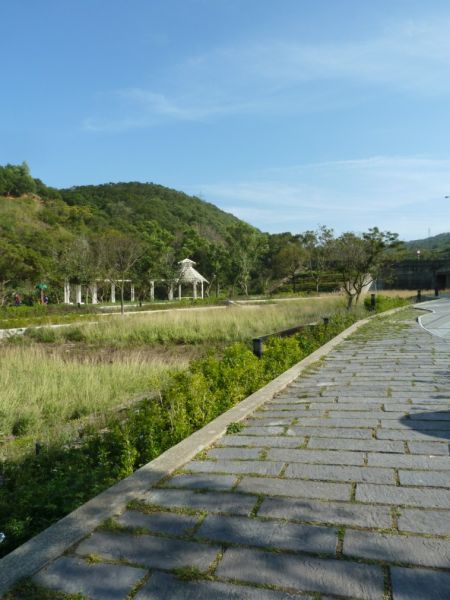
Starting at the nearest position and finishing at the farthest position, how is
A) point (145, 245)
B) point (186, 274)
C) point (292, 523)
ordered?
point (292, 523) → point (145, 245) → point (186, 274)

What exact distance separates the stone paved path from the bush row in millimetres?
550

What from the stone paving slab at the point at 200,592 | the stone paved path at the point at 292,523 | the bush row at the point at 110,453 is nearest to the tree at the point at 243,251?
the bush row at the point at 110,453

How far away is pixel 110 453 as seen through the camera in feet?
12.6

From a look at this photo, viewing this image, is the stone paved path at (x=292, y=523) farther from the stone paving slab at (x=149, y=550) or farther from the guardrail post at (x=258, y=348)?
the guardrail post at (x=258, y=348)

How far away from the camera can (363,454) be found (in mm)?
3297

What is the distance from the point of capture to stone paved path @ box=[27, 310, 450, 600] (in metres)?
1.84

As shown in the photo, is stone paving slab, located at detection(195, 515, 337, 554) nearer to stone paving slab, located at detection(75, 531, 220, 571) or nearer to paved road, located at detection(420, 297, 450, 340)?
stone paving slab, located at detection(75, 531, 220, 571)

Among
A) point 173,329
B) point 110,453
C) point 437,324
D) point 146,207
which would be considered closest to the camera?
point 110,453

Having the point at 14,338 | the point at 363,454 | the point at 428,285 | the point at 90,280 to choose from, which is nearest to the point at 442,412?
the point at 363,454

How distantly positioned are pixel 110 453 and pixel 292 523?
76.8 inches

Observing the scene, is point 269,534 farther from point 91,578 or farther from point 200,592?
point 91,578

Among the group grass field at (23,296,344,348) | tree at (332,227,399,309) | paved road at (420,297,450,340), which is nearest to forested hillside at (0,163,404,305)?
tree at (332,227,399,309)

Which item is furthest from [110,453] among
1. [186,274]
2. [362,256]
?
[186,274]

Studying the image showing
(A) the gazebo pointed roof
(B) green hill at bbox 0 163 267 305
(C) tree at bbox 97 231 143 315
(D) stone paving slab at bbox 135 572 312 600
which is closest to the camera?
(D) stone paving slab at bbox 135 572 312 600
